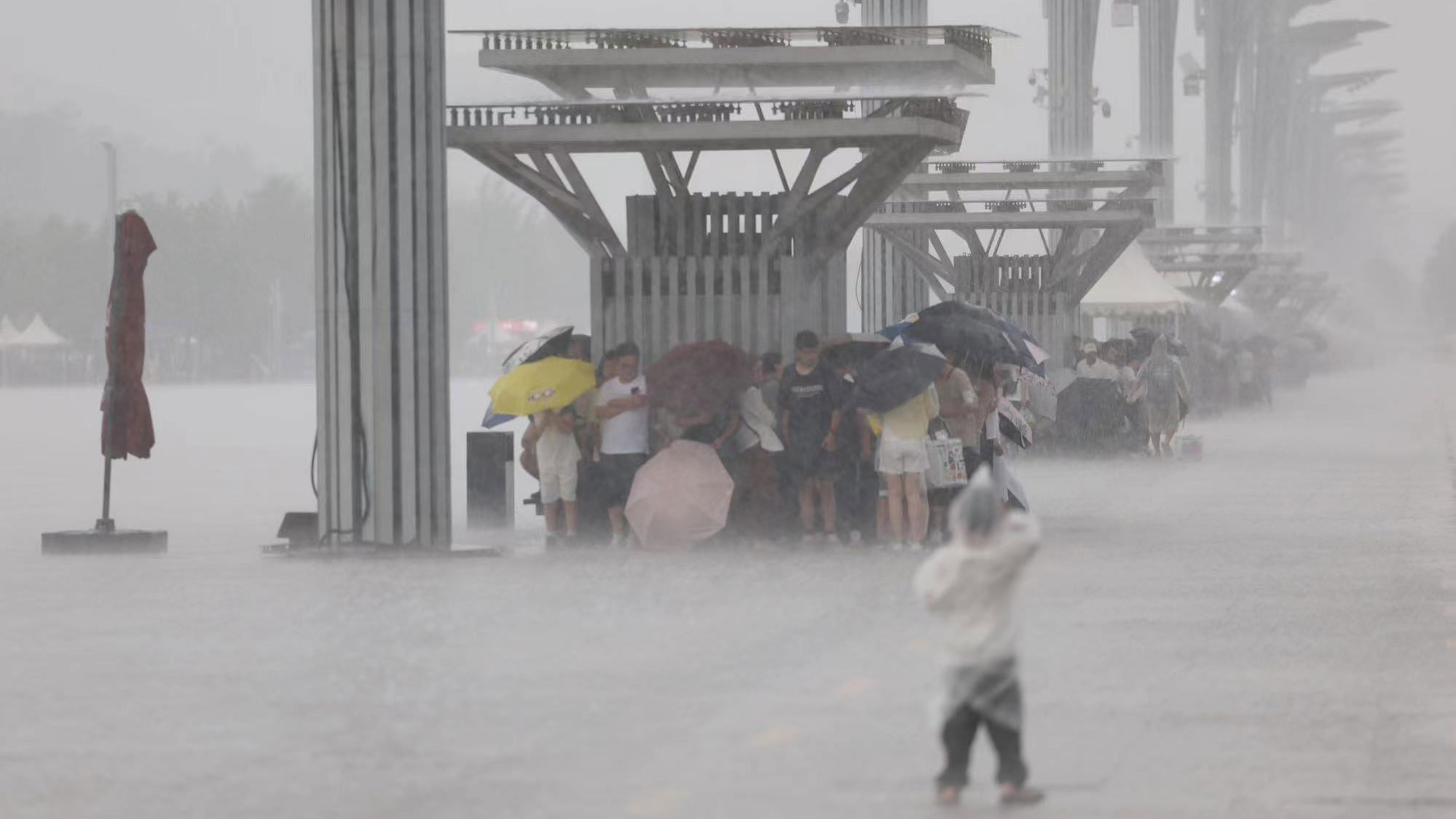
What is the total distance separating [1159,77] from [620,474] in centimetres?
4381

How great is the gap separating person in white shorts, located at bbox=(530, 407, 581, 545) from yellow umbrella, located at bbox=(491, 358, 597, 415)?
0.38 ft

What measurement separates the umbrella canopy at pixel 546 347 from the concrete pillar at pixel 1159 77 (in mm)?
41176

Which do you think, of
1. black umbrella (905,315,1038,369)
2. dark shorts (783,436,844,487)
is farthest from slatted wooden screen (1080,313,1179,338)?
dark shorts (783,436,844,487)

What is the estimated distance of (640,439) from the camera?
19969 millimetres

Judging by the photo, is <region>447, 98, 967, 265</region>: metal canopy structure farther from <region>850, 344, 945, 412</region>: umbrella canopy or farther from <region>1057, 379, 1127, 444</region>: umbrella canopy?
<region>1057, 379, 1127, 444</region>: umbrella canopy

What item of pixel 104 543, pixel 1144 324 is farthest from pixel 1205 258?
pixel 104 543

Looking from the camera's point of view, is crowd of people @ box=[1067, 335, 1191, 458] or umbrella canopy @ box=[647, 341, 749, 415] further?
crowd of people @ box=[1067, 335, 1191, 458]

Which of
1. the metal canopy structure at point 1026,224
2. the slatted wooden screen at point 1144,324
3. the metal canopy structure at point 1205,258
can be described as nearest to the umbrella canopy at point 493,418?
the metal canopy structure at point 1026,224

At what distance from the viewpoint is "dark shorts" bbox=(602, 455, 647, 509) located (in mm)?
A: 19938

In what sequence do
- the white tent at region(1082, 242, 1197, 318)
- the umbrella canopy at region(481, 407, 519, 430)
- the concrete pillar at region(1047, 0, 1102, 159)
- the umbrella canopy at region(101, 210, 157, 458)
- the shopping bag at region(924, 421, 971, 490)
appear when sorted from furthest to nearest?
the white tent at region(1082, 242, 1197, 318) → the concrete pillar at region(1047, 0, 1102, 159) → the umbrella canopy at region(481, 407, 519, 430) → the umbrella canopy at region(101, 210, 157, 458) → the shopping bag at region(924, 421, 971, 490)

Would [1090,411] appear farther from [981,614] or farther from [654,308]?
[981,614]

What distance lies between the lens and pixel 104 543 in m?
19.8

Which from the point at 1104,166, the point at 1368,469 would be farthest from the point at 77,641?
the point at 1104,166

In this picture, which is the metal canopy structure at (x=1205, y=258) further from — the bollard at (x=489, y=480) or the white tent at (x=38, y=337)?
the white tent at (x=38, y=337)
